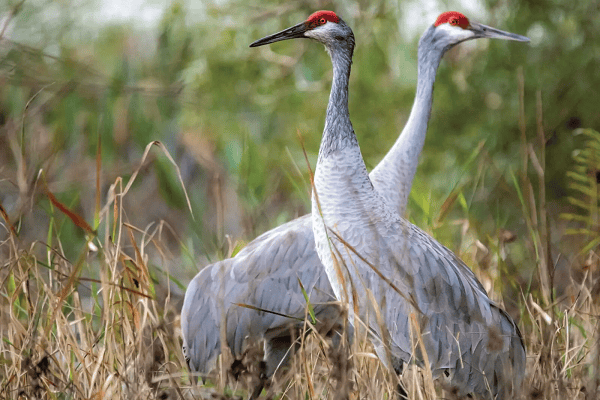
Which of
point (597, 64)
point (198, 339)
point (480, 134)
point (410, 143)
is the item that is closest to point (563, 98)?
point (597, 64)

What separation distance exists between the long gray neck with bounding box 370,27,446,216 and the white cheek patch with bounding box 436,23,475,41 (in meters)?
0.19

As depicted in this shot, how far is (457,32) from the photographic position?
3.31 metres

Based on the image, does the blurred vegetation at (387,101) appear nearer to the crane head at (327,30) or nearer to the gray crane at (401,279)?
the crane head at (327,30)

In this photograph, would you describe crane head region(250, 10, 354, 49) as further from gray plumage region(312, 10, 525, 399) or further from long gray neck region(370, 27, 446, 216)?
long gray neck region(370, 27, 446, 216)

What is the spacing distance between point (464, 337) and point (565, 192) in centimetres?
312

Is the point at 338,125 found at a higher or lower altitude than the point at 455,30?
Answer: lower

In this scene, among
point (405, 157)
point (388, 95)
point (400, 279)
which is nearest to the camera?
point (400, 279)

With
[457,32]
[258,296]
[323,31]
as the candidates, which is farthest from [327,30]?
[457,32]

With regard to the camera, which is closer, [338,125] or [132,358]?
[132,358]

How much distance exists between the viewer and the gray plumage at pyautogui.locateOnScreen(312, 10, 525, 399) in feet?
7.02

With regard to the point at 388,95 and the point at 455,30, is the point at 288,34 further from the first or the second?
the point at 388,95

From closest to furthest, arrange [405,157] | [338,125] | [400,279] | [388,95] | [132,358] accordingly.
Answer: [132,358], [400,279], [338,125], [405,157], [388,95]

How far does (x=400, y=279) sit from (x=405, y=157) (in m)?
1.00

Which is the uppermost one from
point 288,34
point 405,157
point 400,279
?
point 288,34
